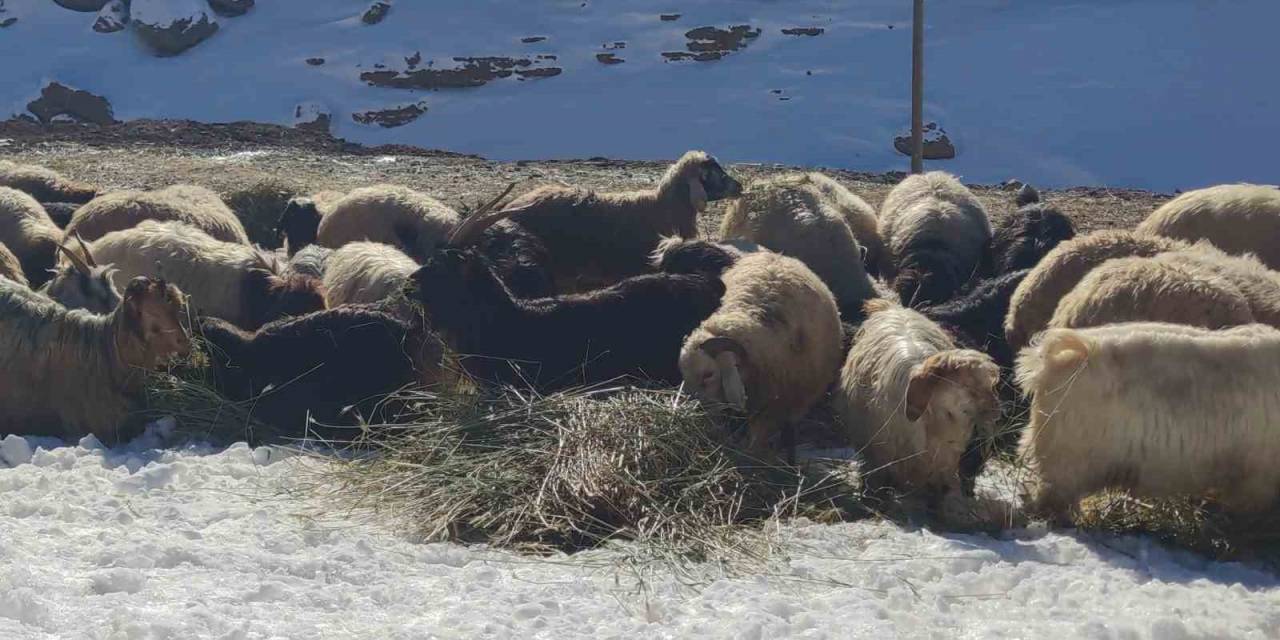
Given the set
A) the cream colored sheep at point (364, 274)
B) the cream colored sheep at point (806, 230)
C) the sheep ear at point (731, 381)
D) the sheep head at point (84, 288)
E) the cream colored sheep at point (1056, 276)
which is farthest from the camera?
the cream colored sheep at point (806, 230)

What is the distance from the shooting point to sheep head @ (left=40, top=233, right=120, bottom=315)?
30.5 feet

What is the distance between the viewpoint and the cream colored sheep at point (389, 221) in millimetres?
11711

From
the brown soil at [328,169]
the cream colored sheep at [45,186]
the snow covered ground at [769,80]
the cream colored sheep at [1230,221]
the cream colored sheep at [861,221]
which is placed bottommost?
the snow covered ground at [769,80]

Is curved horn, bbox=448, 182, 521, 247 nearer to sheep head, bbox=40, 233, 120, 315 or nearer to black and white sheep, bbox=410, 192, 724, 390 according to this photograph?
black and white sheep, bbox=410, 192, 724, 390

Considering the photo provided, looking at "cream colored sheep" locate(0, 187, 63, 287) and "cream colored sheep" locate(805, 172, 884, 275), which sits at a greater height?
"cream colored sheep" locate(0, 187, 63, 287)

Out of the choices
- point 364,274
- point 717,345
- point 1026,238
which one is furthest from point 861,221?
point 717,345

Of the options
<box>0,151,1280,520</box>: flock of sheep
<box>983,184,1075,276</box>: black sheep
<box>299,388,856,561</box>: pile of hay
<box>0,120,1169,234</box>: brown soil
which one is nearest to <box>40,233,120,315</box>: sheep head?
<box>0,151,1280,520</box>: flock of sheep

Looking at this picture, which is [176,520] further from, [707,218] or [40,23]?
[40,23]

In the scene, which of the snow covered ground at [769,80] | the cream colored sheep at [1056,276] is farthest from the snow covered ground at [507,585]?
the snow covered ground at [769,80]

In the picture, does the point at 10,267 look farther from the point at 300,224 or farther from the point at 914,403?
the point at 914,403

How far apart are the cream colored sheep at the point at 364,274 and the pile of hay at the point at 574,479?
2.18 metres

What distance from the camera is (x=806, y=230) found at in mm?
10836

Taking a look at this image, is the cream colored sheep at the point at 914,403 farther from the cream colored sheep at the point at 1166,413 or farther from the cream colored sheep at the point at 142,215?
the cream colored sheep at the point at 142,215

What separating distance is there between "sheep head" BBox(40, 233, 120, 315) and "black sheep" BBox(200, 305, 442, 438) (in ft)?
3.40
